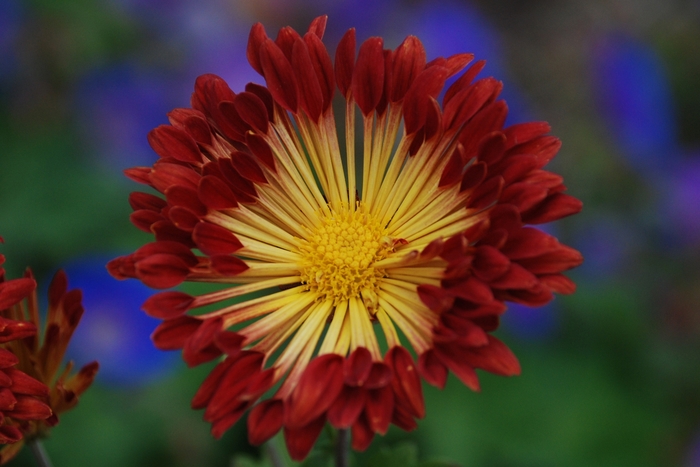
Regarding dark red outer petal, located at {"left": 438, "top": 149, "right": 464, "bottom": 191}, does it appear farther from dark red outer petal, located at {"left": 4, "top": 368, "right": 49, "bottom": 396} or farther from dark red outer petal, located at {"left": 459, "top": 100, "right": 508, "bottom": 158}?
dark red outer petal, located at {"left": 4, "top": 368, "right": 49, "bottom": 396}

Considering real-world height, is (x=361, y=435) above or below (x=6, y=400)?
above

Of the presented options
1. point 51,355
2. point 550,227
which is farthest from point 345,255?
point 550,227

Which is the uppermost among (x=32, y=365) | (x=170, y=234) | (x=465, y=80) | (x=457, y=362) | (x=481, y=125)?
(x=465, y=80)

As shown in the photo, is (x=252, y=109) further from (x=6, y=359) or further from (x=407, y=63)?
(x=6, y=359)

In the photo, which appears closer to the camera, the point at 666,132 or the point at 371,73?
the point at 371,73

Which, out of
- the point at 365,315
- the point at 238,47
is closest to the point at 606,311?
the point at 365,315

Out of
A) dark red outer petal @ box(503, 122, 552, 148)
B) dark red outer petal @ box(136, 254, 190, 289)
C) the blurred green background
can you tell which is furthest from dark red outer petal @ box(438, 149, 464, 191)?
the blurred green background

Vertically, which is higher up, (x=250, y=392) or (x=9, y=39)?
(x=9, y=39)

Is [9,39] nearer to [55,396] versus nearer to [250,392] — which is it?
[55,396]
